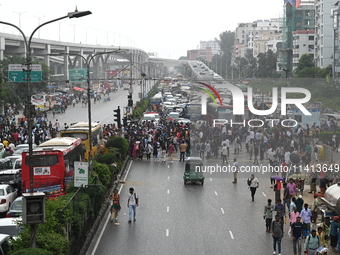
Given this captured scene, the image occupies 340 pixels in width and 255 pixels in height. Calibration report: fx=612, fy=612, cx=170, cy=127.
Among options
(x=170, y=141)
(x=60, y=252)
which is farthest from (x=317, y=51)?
(x=60, y=252)

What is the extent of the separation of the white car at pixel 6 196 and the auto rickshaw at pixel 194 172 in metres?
8.28

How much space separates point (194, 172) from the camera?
→ 28.4 meters

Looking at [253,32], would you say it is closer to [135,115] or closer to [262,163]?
[135,115]

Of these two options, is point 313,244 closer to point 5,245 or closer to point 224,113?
point 5,245

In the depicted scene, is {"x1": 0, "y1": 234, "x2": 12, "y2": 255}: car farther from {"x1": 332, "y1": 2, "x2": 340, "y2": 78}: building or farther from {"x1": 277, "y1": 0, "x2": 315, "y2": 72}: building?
{"x1": 277, "y1": 0, "x2": 315, "y2": 72}: building

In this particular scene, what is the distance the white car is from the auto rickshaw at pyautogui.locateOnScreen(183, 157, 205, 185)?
828 cm

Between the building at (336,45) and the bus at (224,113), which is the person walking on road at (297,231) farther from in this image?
the building at (336,45)

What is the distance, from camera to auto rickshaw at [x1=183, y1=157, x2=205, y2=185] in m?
28.2

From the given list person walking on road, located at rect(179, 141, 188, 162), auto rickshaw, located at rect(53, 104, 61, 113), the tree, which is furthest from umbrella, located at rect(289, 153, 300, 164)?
the tree

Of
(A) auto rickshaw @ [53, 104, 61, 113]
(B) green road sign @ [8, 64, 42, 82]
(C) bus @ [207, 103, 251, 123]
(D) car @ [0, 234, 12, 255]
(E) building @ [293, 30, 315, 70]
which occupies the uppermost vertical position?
(E) building @ [293, 30, 315, 70]

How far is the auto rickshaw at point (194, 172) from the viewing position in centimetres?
2822

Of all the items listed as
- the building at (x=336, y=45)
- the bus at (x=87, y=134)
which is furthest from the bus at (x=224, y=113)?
the building at (x=336, y=45)

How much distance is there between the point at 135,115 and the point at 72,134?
3068cm

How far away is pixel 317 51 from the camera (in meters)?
104
